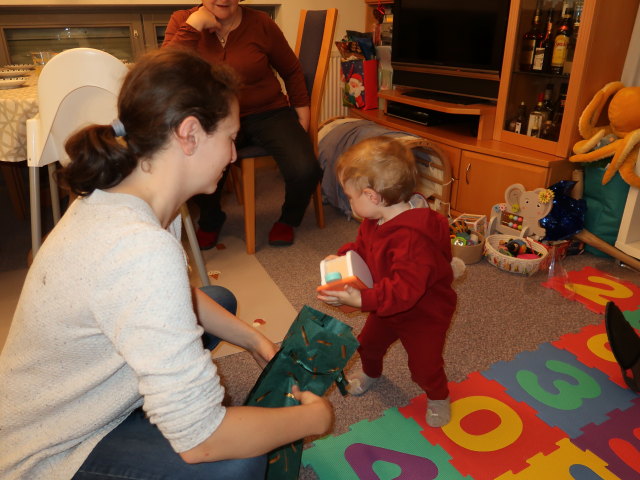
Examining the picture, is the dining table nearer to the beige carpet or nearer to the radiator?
the beige carpet

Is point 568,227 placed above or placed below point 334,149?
below

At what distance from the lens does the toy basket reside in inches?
73.5

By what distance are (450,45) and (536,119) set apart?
65 cm

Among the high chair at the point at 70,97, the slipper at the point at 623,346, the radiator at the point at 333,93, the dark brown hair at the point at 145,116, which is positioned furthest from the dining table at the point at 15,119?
the radiator at the point at 333,93

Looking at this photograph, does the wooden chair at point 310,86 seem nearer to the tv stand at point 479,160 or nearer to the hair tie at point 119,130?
the tv stand at point 479,160

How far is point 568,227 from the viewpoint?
6.46 ft

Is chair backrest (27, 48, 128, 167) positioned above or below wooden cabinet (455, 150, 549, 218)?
above

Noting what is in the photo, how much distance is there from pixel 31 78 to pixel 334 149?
1371 mm

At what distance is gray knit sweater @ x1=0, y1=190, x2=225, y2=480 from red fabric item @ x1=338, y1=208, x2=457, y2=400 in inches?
19.3

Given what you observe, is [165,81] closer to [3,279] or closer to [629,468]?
[629,468]

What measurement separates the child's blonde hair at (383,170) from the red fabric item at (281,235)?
112 centimetres

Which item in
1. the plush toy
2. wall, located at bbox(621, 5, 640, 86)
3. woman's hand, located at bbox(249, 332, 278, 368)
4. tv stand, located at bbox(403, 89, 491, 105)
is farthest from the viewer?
tv stand, located at bbox(403, 89, 491, 105)

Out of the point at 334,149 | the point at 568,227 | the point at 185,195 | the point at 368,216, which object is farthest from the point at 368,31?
the point at 185,195

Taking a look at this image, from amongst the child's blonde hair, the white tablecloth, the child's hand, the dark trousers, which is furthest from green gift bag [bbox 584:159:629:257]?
the white tablecloth
